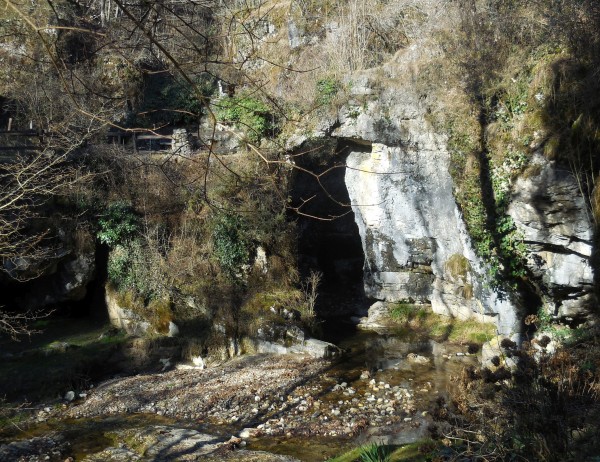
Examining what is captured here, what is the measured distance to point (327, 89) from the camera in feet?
48.0

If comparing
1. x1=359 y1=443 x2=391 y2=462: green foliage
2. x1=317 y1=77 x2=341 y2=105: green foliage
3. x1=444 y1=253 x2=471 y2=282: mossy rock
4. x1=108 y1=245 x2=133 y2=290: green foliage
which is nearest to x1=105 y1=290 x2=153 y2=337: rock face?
x1=108 y1=245 x2=133 y2=290: green foliage

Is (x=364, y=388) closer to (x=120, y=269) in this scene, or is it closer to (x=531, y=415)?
(x=531, y=415)

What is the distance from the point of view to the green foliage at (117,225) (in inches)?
563

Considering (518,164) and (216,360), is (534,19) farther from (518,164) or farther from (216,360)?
(216,360)

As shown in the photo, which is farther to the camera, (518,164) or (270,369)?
(270,369)

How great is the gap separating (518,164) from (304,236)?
976 cm

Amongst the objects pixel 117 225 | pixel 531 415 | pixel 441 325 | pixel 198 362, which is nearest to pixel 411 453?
pixel 531 415

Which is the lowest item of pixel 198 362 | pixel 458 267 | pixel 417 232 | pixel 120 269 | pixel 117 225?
pixel 198 362

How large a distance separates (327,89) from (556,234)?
273 inches

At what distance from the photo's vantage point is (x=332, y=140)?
580 inches

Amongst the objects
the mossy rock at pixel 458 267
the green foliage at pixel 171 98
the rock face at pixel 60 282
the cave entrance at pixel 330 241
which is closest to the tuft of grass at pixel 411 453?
the mossy rock at pixel 458 267

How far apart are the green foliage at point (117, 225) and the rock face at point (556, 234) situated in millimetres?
8869

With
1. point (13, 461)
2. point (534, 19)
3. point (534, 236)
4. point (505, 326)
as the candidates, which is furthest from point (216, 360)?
point (534, 19)

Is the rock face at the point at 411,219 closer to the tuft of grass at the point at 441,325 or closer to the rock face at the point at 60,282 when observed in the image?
the tuft of grass at the point at 441,325
